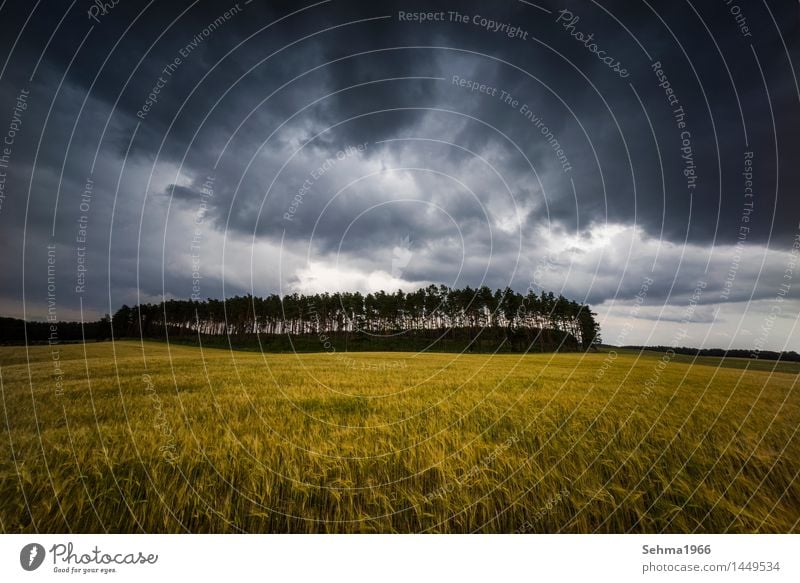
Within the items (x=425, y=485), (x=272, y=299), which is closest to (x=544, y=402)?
(x=425, y=485)

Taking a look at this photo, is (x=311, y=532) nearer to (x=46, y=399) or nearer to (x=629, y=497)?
(x=629, y=497)

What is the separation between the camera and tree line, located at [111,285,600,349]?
253ft

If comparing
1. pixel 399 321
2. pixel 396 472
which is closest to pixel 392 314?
pixel 399 321

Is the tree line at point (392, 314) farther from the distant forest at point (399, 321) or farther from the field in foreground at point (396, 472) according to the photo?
the field in foreground at point (396, 472)

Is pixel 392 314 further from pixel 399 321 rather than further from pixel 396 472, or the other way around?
pixel 396 472

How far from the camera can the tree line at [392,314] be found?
253 feet

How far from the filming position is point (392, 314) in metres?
88.7

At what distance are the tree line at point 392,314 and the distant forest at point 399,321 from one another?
0.74 ft

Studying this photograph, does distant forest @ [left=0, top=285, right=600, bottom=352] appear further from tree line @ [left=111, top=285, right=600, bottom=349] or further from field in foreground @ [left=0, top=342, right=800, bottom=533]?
field in foreground @ [left=0, top=342, right=800, bottom=533]

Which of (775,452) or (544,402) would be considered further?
(544,402)

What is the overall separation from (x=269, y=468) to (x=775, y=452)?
8.06 meters

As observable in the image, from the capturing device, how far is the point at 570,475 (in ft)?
13.9

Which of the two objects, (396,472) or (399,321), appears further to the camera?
(399,321)

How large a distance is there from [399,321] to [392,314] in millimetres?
2918
